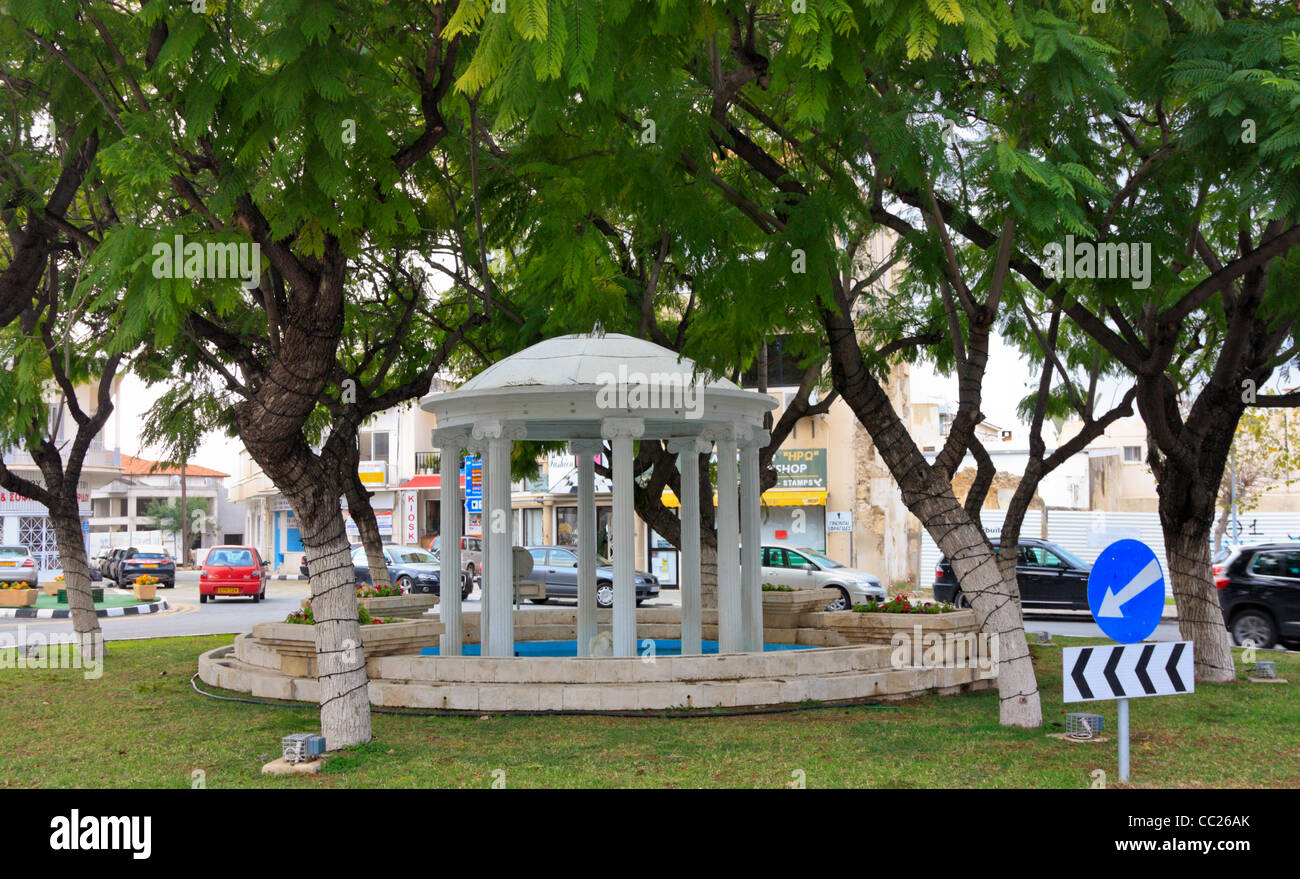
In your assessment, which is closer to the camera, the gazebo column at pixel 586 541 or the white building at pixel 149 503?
the gazebo column at pixel 586 541

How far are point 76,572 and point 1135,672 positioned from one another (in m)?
13.6

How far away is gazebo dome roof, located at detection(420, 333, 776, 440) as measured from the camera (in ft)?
39.7

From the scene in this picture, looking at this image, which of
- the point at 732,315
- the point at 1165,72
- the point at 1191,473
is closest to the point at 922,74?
the point at 1165,72

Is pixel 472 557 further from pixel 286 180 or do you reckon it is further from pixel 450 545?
pixel 286 180

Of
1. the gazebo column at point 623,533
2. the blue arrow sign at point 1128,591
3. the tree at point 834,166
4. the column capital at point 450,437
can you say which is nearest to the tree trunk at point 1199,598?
the tree at point 834,166

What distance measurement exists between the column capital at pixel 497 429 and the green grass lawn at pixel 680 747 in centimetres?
327

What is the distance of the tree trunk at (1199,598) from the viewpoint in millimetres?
12609

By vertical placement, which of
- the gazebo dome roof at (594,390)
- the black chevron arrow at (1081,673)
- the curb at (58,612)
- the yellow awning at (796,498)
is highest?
the gazebo dome roof at (594,390)

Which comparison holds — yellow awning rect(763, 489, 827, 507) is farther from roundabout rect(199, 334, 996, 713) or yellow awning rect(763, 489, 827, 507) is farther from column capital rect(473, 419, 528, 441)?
column capital rect(473, 419, 528, 441)

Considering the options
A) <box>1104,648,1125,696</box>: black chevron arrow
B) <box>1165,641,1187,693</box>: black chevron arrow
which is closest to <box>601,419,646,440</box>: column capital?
<box>1104,648,1125,696</box>: black chevron arrow

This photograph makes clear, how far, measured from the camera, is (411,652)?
12.8 metres

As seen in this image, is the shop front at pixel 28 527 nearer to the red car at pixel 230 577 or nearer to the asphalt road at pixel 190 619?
the asphalt road at pixel 190 619

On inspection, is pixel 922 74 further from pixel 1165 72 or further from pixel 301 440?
pixel 301 440

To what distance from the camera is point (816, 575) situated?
1019 inches
